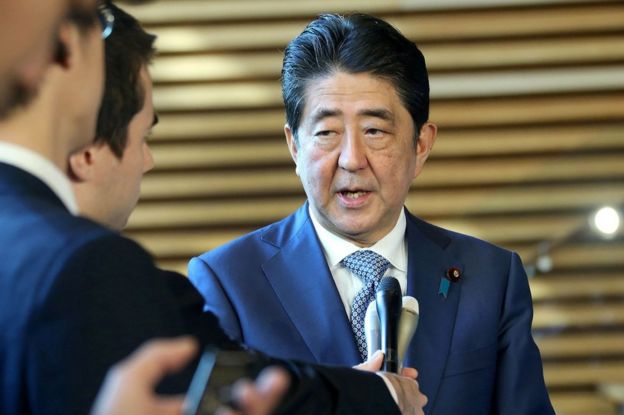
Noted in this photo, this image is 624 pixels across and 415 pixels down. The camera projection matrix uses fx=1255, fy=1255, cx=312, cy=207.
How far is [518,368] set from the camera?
3316mm

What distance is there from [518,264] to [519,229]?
2.56 metres

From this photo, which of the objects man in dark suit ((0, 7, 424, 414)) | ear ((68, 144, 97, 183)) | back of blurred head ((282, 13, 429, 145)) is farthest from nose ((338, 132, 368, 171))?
man in dark suit ((0, 7, 424, 414))

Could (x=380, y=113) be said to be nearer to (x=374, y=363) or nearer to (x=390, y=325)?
(x=390, y=325)

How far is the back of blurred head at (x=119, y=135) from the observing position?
81.2 inches

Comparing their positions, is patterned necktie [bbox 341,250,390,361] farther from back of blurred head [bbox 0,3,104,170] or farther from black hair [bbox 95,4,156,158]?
back of blurred head [bbox 0,3,104,170]

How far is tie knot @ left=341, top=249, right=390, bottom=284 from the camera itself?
3393 mm

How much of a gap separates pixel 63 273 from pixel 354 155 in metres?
1.80

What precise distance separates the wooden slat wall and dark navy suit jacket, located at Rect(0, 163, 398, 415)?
4.42 m

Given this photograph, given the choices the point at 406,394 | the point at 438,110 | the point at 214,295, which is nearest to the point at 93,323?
the point at 406,394

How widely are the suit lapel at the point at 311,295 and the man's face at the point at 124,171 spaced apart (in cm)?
116

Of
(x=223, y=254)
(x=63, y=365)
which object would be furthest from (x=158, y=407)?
(x=223, y=254)

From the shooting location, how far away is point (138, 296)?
1.69 metres

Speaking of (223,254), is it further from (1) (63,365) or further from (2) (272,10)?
(2) (272,10)

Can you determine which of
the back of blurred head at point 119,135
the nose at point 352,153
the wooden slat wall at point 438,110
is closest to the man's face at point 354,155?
the nose at point 352,153
